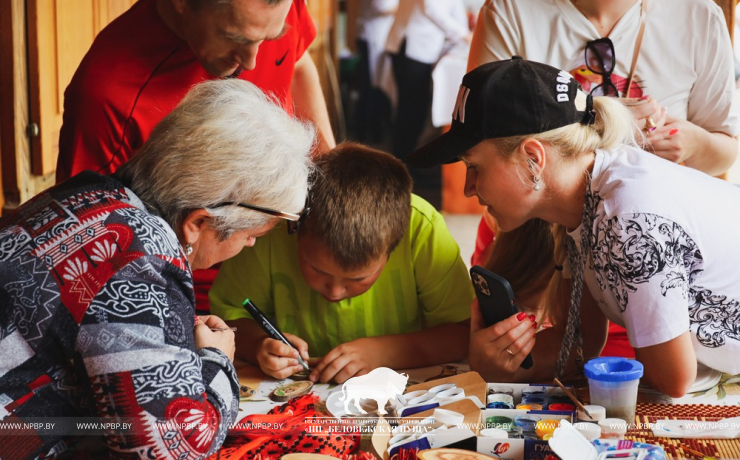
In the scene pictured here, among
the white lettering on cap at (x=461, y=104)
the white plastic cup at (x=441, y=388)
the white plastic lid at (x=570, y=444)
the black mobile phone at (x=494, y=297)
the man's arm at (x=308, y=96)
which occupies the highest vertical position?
the white lettering on cap at (x=461, y=104)

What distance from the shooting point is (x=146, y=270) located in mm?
1191

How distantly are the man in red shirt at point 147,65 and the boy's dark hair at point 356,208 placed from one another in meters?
0.23

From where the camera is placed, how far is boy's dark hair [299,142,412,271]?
5.46 ft

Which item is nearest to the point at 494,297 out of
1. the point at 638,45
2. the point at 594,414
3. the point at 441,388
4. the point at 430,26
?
A: the point at 441,388

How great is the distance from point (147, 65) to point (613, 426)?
46.9 inches

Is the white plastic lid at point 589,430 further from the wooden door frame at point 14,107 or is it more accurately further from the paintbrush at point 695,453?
the wooden door frame at point 14,107

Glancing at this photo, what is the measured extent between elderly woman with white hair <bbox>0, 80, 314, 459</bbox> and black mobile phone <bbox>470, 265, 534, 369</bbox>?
1.39 feet

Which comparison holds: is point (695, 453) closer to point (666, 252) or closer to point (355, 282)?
point (666, 252)

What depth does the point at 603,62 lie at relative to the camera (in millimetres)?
1945

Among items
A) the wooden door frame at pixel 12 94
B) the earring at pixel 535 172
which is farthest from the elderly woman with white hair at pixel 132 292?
the wooden door frame at pixel 12 94

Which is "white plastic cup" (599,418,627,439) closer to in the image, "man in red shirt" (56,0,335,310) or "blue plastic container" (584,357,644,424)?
"blue plastic container" (584,357,644,424)

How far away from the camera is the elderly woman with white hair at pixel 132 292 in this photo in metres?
1.16

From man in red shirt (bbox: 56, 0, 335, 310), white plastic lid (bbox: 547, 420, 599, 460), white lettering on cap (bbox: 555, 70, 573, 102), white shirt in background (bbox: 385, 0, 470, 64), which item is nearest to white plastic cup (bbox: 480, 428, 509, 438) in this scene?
white plastic lid (bbox: 547, 420, 599, 460)

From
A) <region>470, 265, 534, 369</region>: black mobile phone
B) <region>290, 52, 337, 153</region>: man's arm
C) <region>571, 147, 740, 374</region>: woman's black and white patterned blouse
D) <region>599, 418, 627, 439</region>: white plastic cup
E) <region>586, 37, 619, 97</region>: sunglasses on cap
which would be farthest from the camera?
<region>290, 52, 337, 153</region>: man's arm
